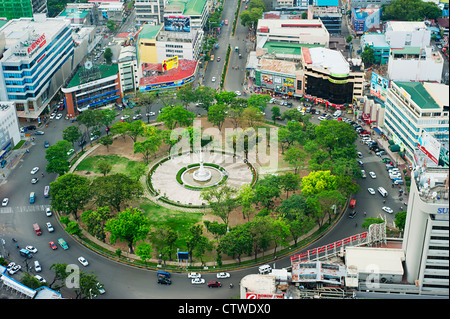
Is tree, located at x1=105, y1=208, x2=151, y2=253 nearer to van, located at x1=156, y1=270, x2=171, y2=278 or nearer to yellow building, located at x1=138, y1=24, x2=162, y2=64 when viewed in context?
van, located at x1=156, y1=270, x2=171, y2=278

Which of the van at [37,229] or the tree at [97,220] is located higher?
the tree at [97,220]

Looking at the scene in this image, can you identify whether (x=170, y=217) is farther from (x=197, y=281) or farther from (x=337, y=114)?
(x=337, y=114)

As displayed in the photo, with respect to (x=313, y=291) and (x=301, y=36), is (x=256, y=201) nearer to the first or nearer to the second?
(x=313, y=291)

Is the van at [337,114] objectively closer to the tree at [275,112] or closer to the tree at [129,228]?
the tree at [275,112]

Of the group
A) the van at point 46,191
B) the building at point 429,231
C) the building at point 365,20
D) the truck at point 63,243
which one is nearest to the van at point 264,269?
the building at point 429,231

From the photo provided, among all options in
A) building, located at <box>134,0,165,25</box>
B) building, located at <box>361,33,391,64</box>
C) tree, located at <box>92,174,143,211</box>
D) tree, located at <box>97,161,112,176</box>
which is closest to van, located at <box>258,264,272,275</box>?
tree, located at <box>92,174,143,211</box>

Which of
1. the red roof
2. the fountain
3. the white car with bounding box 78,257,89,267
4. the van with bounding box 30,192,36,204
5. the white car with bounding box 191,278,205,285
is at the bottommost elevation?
the white car with bounding box 191,278,205,285
